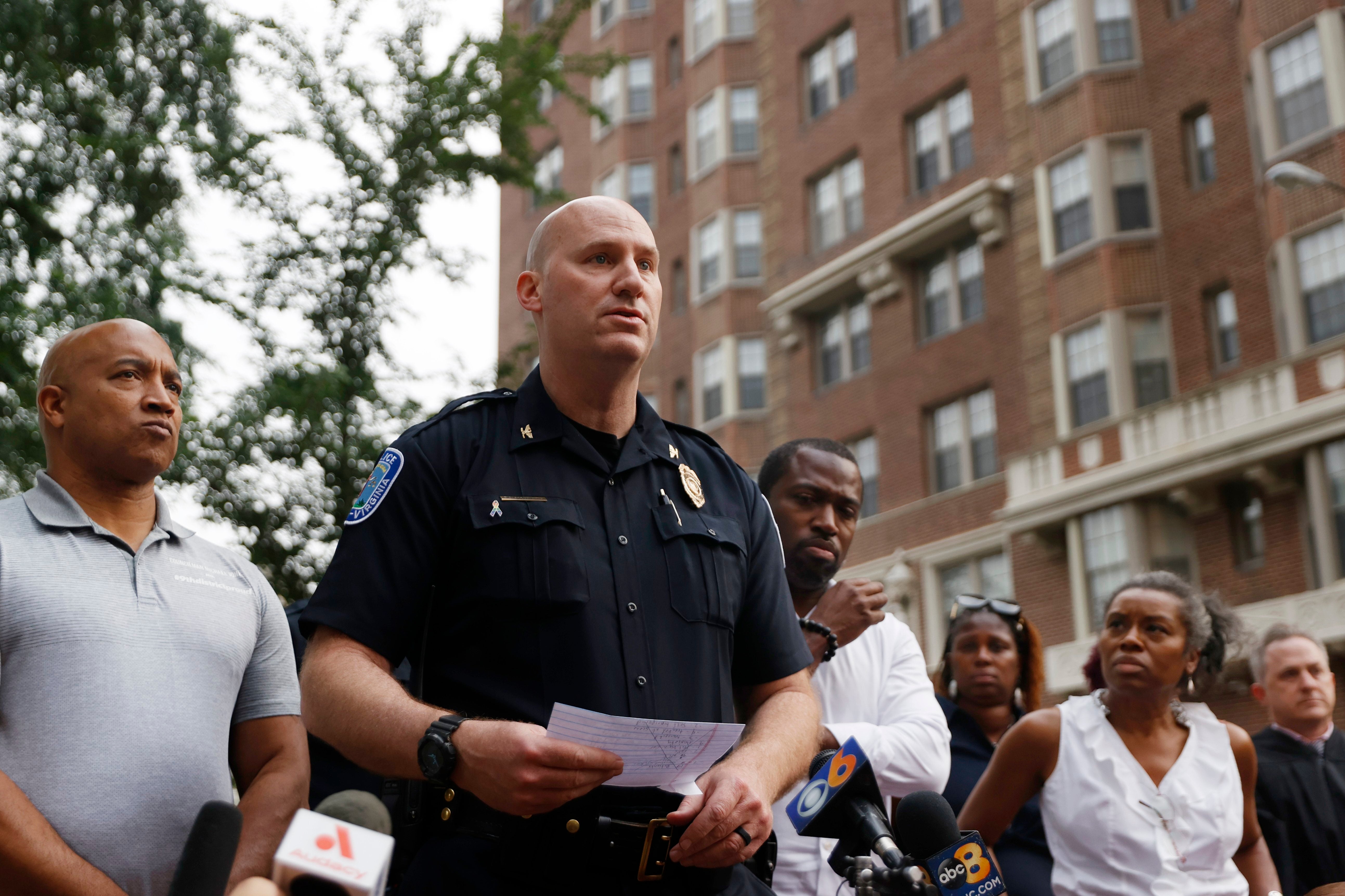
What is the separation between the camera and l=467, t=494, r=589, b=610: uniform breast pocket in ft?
9.41

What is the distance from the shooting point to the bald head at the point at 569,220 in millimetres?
3252

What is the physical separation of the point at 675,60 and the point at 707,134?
3.99 meters

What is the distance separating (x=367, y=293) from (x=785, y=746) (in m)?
13.2

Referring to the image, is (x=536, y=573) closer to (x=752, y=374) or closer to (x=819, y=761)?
(x=819, y=761)

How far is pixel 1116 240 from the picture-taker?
24.0 meters

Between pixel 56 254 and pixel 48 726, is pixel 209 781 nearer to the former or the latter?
pixel 48 726

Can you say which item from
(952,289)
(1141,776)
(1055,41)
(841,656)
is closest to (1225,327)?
(952,289)

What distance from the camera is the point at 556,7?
1881 centimetres

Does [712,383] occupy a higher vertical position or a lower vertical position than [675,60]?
lower

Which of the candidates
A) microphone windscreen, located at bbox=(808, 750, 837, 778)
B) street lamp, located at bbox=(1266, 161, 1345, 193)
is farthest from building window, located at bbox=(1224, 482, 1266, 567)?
microphone windscreen, located at bbox=(808, 750, 837, 778)

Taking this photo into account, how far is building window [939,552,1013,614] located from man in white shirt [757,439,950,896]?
21.3 meters

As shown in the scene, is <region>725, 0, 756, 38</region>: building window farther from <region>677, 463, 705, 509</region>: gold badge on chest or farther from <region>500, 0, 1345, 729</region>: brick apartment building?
<region>677, 463, 705, 509</region>: gold badge on chest

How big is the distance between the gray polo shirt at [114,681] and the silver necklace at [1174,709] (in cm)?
313

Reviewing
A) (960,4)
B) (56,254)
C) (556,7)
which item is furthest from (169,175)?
(960,4)
